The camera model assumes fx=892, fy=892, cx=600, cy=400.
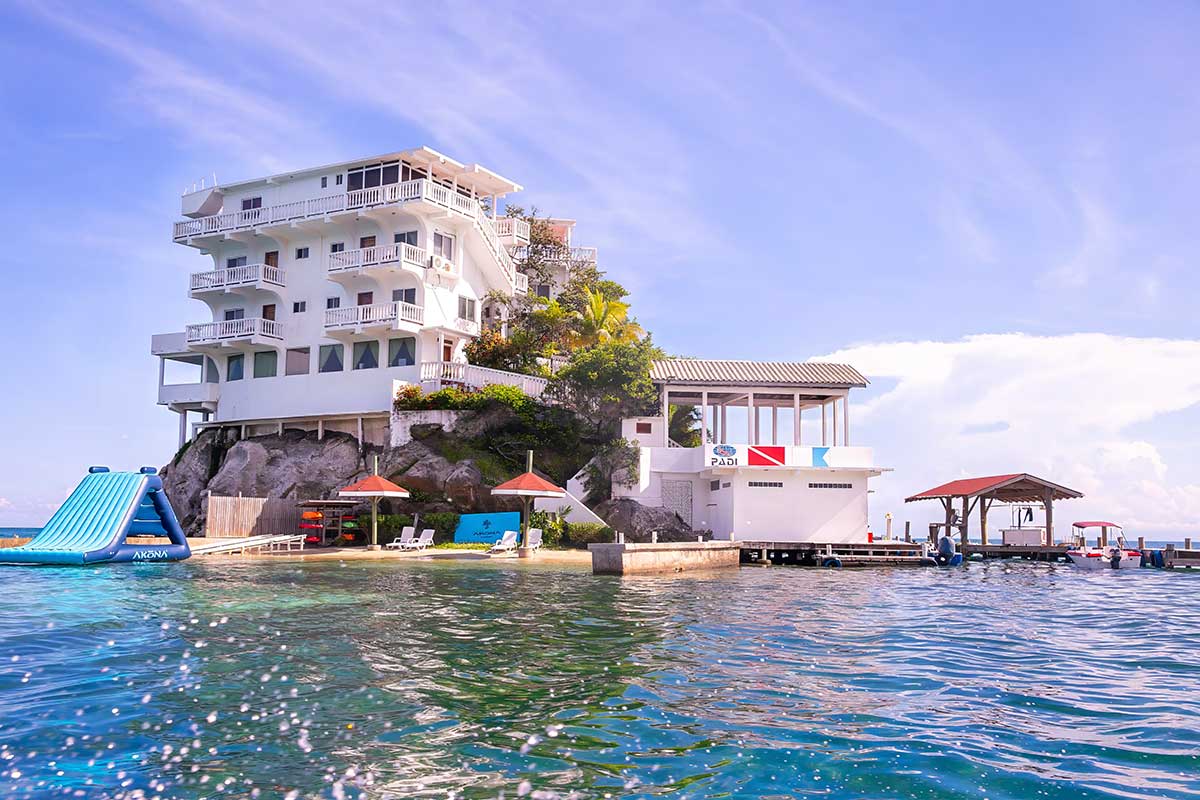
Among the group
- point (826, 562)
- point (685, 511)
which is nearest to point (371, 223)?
point (685, 511)

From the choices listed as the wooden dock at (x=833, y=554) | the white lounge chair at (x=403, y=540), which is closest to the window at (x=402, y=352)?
the white lounge chair at (x=403, y=540)

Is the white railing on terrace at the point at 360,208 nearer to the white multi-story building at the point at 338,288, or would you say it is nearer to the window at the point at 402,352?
the white multi-story building at the point at 338,288

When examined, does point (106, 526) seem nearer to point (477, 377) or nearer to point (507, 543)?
point (507, 543)

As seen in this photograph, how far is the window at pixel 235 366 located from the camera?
44.2m

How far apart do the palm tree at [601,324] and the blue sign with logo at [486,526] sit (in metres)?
11.7

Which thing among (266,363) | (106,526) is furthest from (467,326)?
(106,526)

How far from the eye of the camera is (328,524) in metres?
34.8

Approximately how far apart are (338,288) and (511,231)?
11.3 m

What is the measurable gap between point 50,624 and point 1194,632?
18.1 meters

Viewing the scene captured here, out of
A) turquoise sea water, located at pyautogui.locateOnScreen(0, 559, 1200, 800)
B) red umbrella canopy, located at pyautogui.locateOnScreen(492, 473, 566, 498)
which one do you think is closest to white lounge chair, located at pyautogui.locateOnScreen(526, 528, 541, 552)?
red umbrella canopy, located at pyautogui.locateOnScreen(492, 473, 566, 498)

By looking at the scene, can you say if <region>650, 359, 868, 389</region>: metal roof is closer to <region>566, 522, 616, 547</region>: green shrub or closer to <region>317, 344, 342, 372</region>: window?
<region>566, 522, 616, 547</region>: green shrub

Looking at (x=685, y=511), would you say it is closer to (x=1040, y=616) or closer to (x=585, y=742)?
(x=1040, y=616)

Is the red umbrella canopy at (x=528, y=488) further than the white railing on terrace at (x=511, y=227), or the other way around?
the white railing on terrace at (x=511, y=227)

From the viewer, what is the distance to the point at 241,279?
42875 millimetres
